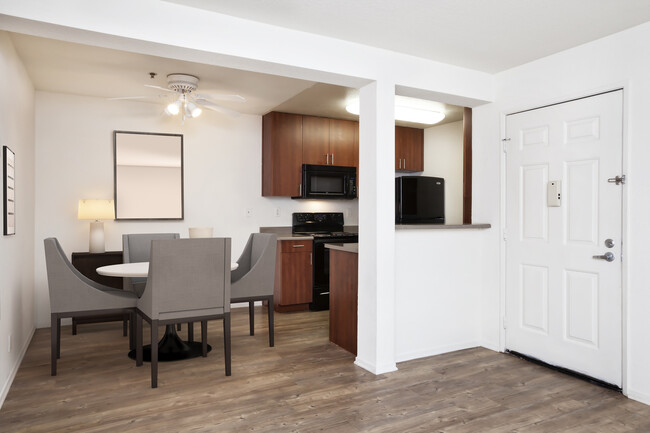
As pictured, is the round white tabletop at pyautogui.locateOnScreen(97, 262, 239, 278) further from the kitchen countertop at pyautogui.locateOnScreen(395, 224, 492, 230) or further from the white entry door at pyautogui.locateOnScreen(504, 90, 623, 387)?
the white entry door at pyautogui.locateOnScreen(504, 90, 623, 387)

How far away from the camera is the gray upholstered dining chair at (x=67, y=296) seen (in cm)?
317

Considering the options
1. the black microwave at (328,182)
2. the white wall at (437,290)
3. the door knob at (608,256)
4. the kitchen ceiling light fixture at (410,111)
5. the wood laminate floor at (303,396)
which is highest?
the kitchen ceiling light fixture at (410,111)

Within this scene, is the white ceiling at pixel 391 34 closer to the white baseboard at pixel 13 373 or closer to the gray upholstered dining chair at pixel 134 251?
the gray upholstered dining chair at pixel 134 251

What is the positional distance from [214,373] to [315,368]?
2.37 feet

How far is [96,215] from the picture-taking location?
4.46 meters

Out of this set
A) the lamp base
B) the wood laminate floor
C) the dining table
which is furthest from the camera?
the lamp base

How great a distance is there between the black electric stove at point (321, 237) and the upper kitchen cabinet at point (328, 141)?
73 cm

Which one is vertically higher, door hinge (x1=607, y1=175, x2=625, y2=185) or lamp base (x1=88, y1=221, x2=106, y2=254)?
door hinge (x1=607, y1=175, x2=625, y2=185)

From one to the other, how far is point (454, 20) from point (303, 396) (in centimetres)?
249

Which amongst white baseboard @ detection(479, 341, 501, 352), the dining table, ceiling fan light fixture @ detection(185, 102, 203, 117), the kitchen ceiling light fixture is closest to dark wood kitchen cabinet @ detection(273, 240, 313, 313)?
the dining table

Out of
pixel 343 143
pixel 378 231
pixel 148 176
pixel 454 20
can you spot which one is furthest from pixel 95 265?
pixel 454 20

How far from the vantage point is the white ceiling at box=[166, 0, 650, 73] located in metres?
2.56

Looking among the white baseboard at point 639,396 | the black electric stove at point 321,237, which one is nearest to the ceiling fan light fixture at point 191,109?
the black electric stove at point 321,237

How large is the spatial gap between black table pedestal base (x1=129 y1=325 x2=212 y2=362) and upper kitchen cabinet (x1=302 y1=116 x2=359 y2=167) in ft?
8.85
